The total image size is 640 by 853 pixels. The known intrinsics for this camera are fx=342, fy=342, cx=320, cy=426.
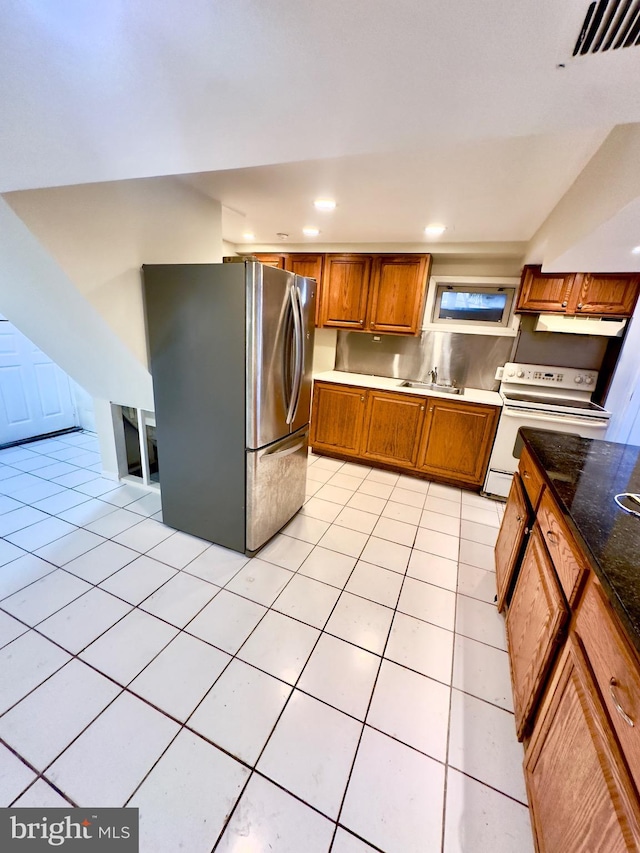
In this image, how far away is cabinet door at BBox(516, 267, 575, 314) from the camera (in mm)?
2742

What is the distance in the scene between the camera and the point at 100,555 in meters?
2.04

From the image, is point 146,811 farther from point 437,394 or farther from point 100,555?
point 437,394

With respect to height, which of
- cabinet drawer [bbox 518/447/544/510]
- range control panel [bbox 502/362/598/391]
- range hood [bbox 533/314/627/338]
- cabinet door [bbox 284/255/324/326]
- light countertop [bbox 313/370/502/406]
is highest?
cabinet door [bbox 284/255/324/326]

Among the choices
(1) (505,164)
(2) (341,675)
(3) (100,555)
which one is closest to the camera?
(2) (341,675)

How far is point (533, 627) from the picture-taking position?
1229 millimetres

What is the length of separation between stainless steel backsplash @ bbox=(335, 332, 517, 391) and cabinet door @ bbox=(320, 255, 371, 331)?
34 cm

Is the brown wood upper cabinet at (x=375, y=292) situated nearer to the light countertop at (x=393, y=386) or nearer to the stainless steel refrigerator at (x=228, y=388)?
the light countertop at (x=393, y=386)

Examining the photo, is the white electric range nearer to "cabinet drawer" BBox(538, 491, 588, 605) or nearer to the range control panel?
the range control panel

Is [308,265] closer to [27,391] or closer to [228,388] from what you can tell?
[228,388]

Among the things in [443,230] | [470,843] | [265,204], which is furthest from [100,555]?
[443,230]

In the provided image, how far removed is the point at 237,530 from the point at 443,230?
2676mm

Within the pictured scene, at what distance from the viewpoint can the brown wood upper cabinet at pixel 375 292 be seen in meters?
3.22

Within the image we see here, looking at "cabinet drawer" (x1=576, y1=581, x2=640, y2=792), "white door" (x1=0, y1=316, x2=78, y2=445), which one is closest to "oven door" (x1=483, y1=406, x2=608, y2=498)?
"cabinet drawer" (x1=576, y1=581, x2=640, y2=792)

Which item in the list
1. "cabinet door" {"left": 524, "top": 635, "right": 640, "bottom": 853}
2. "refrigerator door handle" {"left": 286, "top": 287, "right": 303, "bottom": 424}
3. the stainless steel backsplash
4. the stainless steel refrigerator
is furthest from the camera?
the stainless steel backsplash
